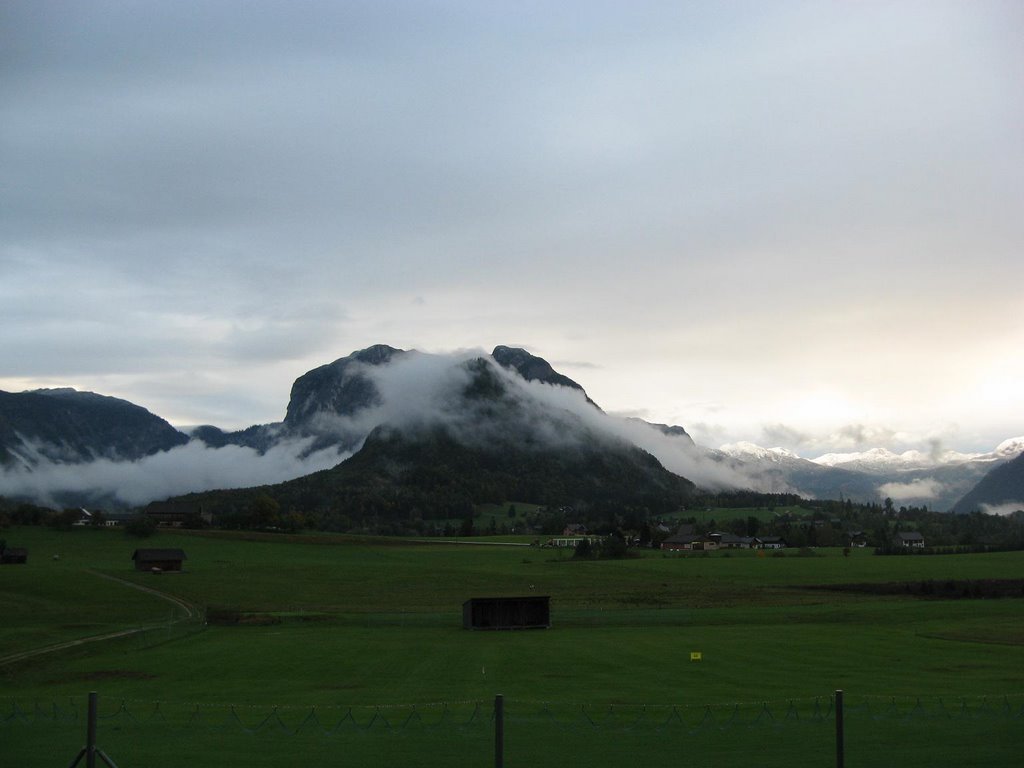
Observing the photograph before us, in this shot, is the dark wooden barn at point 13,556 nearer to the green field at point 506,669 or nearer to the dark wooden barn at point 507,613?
the green field at point 506,669

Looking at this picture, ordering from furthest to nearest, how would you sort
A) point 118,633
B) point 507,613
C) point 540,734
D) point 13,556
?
point 13,556, point 507,613, point 118,633, point 540,734

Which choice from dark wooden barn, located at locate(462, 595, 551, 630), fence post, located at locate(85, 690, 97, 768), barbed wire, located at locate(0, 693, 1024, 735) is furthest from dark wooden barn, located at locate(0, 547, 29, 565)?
fence post, located at locate(85, 690, 97, 768)

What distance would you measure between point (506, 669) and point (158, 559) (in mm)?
78519

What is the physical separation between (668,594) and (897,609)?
22771 mm

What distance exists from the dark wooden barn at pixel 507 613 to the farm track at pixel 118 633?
75.3 feet

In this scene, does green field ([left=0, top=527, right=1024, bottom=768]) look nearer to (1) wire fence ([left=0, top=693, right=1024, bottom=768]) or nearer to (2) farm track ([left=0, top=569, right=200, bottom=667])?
(1) wire fence ([left=0, top=693, right=1024, bottom=768])

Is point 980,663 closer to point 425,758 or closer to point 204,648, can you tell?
point 425,758

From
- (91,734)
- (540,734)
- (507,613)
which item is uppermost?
(91,734)

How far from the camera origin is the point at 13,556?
378 feet

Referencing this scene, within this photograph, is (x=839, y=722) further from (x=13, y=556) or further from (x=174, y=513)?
(x=174, y=513)

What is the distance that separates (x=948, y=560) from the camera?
132 m

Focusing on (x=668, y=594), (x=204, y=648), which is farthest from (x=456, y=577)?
(x=204, y=648)

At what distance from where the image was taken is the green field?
76.5 feet

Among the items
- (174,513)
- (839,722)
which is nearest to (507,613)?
(839,722)
